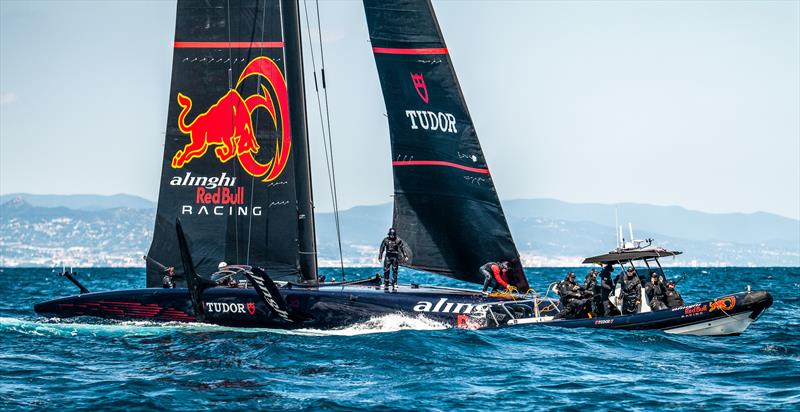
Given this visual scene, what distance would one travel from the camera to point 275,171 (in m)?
24.7

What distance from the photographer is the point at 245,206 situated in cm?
2489

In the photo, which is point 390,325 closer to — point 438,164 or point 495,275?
point 495,275

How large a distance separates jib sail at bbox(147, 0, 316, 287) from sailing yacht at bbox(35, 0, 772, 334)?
0.08ft

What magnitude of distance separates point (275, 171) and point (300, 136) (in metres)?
1.00

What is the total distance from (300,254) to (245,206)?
1.71 metres

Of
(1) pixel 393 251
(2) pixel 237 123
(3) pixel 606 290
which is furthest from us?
(2) pixel 237 123

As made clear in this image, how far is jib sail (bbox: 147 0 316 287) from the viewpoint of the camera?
2478 cm

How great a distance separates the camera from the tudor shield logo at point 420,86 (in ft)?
79.0

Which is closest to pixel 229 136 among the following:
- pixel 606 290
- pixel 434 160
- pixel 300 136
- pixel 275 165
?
pixel 275 165

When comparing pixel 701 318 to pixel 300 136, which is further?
pixel 300 136

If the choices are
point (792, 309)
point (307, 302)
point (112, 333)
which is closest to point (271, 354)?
point (307, 302)

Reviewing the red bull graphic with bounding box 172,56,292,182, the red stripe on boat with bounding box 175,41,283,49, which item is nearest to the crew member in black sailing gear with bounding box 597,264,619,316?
the red bull graphic with bounding box 172,56,292,182

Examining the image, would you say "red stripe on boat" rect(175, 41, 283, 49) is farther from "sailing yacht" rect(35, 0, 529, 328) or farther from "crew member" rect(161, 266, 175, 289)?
"crew member" rect(161, 266, 175, 289)

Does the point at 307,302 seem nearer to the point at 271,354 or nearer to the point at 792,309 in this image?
the point at 271,354
